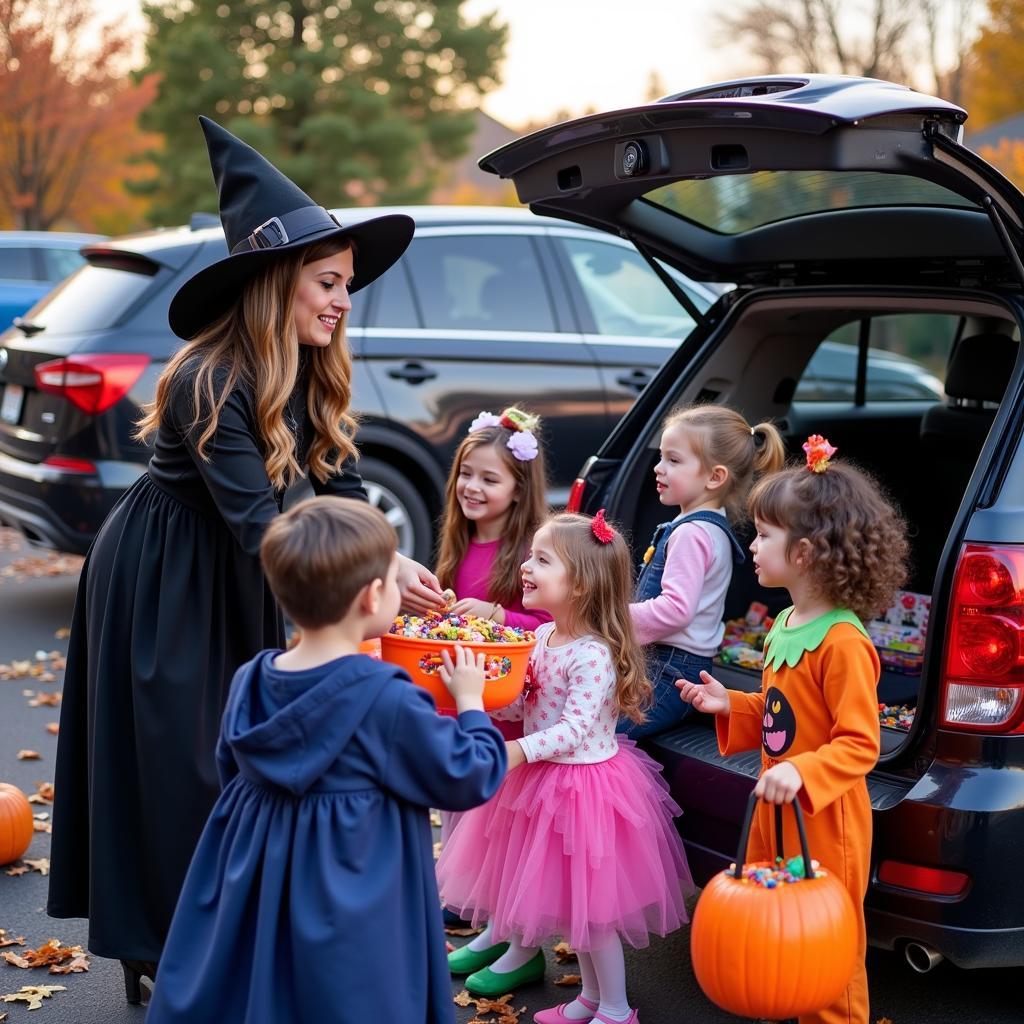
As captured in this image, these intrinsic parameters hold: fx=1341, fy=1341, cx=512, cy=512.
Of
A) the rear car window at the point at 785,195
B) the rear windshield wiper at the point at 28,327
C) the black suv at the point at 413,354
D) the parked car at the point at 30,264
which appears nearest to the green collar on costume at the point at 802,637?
the rear car window at the point at 785,195

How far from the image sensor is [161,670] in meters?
3.32

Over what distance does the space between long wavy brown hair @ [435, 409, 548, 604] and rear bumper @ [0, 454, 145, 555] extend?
2945mm

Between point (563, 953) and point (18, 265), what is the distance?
1062cm

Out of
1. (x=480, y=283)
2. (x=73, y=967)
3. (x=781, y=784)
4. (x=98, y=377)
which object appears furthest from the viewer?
(x=480, y=283)

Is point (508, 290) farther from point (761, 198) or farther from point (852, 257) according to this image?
point (852, 257)

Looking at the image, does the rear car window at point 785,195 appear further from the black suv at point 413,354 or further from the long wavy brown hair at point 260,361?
the black suv at point 413,354

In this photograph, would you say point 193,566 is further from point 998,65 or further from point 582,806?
point 998,65


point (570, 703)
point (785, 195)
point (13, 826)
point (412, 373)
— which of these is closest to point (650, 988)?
point (570, 703)

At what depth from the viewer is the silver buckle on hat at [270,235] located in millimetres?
3322

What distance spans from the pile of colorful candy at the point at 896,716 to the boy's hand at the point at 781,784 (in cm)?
90

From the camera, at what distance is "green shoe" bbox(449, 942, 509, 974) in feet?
12.6

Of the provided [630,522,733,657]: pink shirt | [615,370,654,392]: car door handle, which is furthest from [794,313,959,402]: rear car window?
[630,522,733,657]: pink shirt

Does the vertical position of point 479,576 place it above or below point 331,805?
above

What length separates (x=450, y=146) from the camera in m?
30.7
